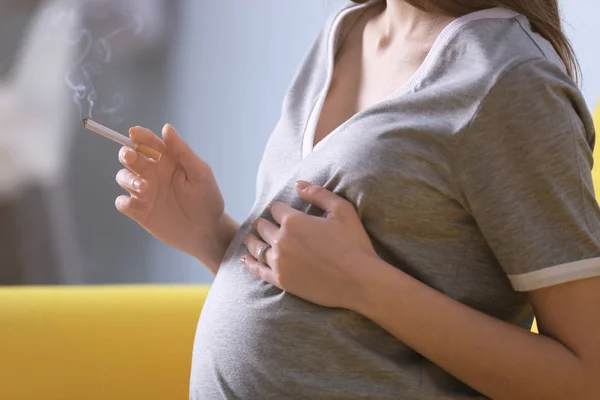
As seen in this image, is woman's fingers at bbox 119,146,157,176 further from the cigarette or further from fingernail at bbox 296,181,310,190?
fingernail at bbox 296,181,310,190

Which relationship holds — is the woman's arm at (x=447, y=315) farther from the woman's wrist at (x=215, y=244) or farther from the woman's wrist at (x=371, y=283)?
the woman's wrist at (x=215, y=244)

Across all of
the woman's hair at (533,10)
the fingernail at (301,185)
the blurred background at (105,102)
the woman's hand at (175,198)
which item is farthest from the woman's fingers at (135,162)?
the blurred background at (105,102)

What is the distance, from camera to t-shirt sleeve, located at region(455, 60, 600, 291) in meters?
0.67

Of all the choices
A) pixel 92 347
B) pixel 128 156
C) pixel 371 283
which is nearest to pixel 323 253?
pixel 371 283

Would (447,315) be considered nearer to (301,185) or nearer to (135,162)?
(301,185)

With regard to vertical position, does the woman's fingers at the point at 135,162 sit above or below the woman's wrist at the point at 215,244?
above

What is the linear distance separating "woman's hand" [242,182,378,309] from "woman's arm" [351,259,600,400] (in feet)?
0.05

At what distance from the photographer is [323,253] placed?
71 centimetres

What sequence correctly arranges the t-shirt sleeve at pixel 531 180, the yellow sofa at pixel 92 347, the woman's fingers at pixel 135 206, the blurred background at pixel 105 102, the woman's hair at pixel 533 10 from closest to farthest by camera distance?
1. the t-shirt sleeve at pixel 531 180
2. the woman's hair at pixel 533 10
3. the woman's fingers at pixel 135 206
4. the yellow sofa at pixel 92 347
5. the blurred background at pixel 105 102

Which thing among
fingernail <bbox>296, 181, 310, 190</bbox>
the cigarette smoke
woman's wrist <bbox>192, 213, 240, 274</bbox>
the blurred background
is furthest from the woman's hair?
the cigarette smoke

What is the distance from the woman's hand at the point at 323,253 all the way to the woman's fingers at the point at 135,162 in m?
0.21

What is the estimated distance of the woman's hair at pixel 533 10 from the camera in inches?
31.3

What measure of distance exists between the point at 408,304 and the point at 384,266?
0.13 ft

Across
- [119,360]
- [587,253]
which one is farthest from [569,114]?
[119,360]
